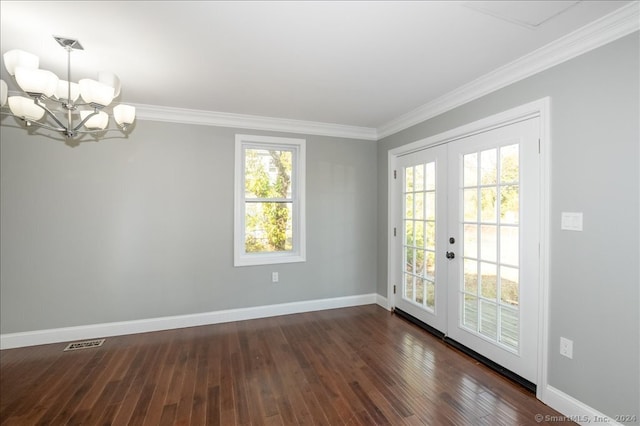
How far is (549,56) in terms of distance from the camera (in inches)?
82.0

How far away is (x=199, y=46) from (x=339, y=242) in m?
2.89

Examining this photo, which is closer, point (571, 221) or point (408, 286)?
point (571, 221)

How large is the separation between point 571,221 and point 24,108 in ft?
12.0

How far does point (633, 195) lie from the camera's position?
Answer: 1.68m

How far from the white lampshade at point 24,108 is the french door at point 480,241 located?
3410mm

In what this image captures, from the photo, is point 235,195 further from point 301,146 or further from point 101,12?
point 101,12

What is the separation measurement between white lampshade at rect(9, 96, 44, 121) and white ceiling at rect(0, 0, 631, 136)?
0.48 meters

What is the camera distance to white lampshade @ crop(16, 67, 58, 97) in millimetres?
1552

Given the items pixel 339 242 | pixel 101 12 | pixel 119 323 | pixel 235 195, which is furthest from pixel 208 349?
pixel 101 12

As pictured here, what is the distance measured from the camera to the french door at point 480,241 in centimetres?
229

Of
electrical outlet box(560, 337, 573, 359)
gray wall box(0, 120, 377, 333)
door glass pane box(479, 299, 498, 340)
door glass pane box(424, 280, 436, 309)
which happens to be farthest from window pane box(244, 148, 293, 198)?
electrical outlet box(560, 337, 573, 359)

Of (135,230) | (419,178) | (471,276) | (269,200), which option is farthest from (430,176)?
(135,230)

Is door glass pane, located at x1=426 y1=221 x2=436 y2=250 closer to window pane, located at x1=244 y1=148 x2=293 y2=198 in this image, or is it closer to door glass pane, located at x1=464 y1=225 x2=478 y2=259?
door glass pane, located at x1=464 y1=225 x2=478 y2=259

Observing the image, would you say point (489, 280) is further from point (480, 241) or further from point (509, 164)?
point (509, 164)
